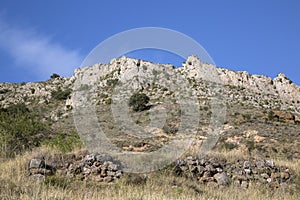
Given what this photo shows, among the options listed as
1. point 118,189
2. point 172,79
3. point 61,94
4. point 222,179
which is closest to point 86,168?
point 118,189

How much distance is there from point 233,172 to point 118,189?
17.5ft

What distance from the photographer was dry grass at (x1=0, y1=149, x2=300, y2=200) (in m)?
7.09

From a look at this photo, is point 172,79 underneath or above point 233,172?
above

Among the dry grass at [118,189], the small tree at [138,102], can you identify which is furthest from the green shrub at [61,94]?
the dry grass at [118,189]

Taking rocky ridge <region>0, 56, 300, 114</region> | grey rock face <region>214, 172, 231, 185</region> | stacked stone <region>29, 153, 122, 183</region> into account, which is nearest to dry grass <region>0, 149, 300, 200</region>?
stacked stone <region>29, 153, 122, 183</region>

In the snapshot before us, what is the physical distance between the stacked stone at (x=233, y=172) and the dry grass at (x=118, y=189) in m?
0.61

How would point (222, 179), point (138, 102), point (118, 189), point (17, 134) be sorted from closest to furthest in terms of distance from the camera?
1. point (118, 189)
2. point (222, 179)
3. point (17, 134)
4. point (138, 102)

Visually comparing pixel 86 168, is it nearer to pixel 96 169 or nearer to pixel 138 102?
pixel 96 169

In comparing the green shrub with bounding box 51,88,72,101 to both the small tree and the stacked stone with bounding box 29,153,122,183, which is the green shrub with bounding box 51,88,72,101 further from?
the stacked stone with bounding box 29,153,122,183

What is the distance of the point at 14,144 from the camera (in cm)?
1449

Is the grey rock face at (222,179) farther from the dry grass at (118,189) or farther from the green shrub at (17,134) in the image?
the green shrub at (17,134)

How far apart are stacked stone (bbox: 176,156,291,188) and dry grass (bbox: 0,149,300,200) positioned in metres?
0.61

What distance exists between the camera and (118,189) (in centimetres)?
894

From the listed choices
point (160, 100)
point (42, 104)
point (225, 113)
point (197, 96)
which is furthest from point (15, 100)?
point (225, 113)
